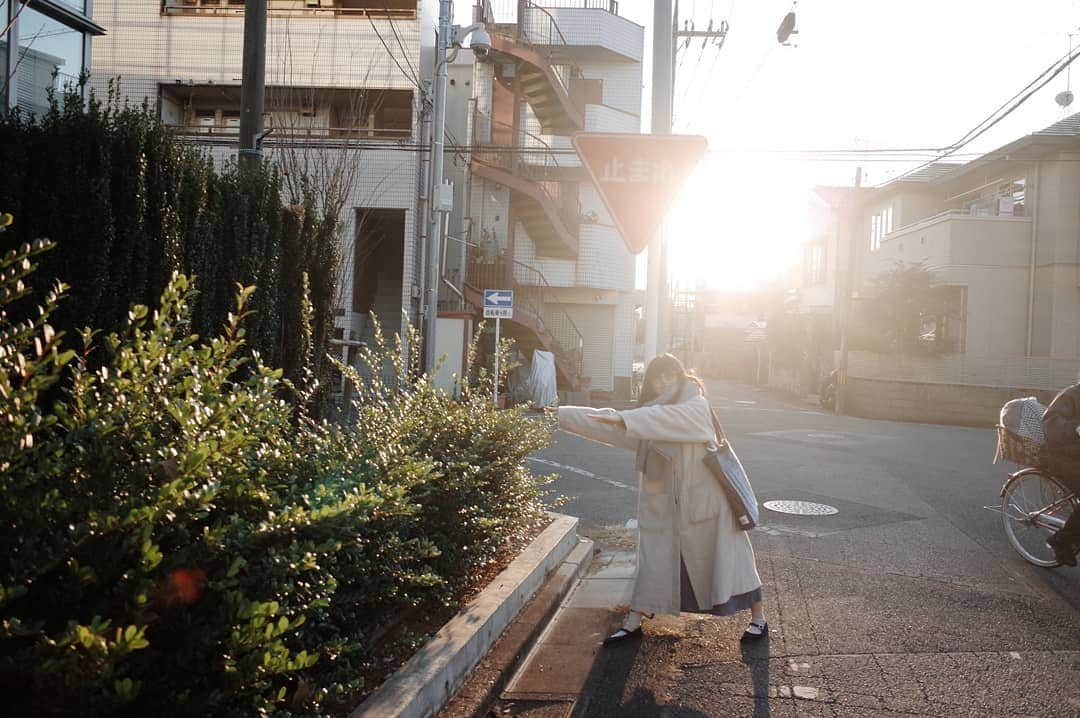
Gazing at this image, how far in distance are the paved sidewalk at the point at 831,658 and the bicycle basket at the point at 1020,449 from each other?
3.47 feet

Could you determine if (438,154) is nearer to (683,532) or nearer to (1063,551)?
(1063,551)

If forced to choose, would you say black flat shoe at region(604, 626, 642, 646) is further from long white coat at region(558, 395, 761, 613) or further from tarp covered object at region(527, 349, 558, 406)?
tarp covered object at region(527, 349, 558, 406)

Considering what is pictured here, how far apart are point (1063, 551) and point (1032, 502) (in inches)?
28.6

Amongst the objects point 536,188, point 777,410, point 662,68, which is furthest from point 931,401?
point 662,68

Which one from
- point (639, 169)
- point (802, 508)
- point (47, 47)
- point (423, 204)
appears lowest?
point (802, 508)

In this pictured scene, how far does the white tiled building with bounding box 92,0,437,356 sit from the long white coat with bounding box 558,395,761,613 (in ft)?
52.0

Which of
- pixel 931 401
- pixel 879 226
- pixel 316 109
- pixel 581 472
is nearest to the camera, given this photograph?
pixel 581 472

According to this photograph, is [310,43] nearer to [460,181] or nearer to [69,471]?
[460,181]

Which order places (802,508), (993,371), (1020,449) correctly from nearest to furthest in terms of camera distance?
(1020,449), (802,508), (993,371)

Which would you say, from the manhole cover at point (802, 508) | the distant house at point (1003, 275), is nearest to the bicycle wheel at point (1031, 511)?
the manhole cover at point (802, 508)

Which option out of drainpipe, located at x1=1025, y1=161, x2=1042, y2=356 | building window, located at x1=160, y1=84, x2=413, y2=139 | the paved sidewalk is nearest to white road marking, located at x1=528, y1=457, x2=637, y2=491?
the paved sidewalk

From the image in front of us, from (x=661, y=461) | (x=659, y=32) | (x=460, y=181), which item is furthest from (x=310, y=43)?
(x=661, y=461)

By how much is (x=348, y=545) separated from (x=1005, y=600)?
4.77 m

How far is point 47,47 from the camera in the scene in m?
11.0
